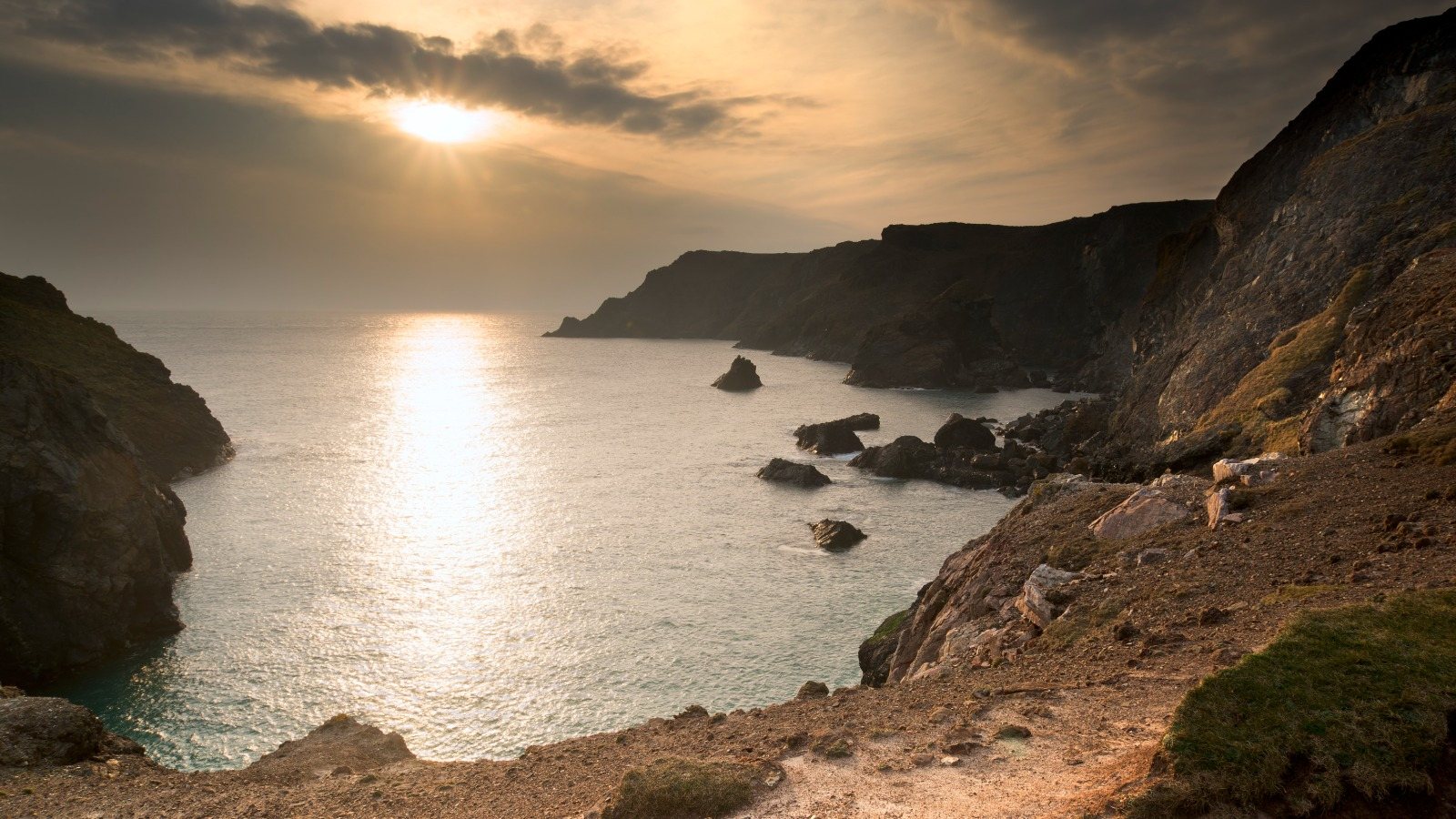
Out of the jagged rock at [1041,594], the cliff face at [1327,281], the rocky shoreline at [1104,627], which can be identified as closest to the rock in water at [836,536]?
the rocky shoreline at [1104,627]

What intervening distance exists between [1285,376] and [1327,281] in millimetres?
13090

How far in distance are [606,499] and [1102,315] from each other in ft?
457

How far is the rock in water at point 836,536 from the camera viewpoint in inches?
1845

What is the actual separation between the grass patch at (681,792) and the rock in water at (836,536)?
113 feet

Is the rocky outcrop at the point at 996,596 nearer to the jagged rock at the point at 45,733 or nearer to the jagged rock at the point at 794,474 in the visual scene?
the jagged rock at the point at 45,733

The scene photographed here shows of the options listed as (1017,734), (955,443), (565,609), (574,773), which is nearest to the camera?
(1017,734)

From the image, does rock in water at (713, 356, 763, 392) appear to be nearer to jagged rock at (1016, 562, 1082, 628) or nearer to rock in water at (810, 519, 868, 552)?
rock in water at (810, 519, 868, 552)

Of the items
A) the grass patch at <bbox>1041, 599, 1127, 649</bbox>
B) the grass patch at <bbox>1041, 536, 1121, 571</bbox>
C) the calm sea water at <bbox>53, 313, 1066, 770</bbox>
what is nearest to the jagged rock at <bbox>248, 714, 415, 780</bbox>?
the calm sea water at <bbox>53, 313, 1066, 770</bbox>

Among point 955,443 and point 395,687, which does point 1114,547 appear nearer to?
point 395,687

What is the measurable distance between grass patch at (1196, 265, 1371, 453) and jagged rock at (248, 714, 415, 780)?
34.7m

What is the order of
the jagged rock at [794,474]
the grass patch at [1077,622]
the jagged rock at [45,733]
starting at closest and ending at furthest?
the grass patch at [1077,622]
the jagged rock at [45,733]
the jagged rock at [794,474]

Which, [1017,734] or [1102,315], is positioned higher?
[1102,315]

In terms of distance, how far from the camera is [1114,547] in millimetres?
20578

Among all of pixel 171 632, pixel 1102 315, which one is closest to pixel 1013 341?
pixel 1102 315
